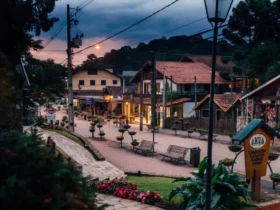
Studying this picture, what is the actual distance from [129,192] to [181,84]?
32354 millimetres

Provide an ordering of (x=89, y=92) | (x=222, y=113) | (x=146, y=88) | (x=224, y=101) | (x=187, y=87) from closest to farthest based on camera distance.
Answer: (x=224, y=101) → (x=222, y=113) → (x=187, y=87) → (x=146, y=88) → (x=89, y=92)

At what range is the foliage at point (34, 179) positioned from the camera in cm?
268

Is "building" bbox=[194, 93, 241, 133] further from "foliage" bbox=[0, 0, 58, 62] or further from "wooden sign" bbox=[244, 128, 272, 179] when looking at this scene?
"foliage" bbox=[0, 0, 58, 62]

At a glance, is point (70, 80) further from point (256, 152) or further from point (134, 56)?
point (134, 56)

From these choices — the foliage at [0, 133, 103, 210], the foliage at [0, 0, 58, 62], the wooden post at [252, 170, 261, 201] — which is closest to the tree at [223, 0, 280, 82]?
the wooden post at [252, 170, 261, 201]

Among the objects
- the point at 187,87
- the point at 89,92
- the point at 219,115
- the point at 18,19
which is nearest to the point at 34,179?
the point at 18,19

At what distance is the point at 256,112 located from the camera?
24.5 m

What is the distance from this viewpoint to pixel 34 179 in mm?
2900

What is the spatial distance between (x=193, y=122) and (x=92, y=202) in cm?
3088

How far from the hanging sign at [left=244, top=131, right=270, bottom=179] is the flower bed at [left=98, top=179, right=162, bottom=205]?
211 centimetres

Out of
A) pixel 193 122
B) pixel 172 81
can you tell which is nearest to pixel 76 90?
pixel 172 81

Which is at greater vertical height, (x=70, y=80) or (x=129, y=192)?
(x=70, y=80)

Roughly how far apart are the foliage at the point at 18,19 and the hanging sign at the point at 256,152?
511 cm

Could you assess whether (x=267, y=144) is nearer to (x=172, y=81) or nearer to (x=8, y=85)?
(x=8, y=85)
